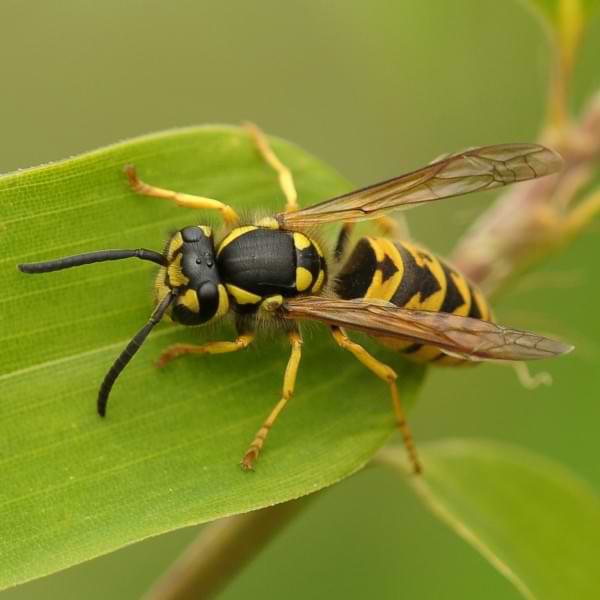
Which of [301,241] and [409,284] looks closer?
[301,241]

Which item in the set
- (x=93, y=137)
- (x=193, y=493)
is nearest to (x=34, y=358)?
(x=193, y=493)

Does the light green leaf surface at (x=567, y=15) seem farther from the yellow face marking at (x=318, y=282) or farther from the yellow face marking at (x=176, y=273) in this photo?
the yellow face marking at (x=176, y=273)

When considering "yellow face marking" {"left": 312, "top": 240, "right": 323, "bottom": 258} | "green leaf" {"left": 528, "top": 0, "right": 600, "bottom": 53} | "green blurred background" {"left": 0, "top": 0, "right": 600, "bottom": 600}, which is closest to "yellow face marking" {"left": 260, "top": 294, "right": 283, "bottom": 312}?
"yellow face marking" {"left": 312, "top": 240, "right": 323, "bottom": 258}

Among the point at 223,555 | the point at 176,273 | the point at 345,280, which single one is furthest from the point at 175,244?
the point at 223,555

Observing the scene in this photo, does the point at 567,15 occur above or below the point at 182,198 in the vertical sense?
above

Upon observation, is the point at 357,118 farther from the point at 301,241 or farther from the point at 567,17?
the point at 301,241

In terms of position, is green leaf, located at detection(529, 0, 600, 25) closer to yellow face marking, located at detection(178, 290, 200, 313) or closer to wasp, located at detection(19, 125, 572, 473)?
wasp, located at detection(19, 125, 572, 473)

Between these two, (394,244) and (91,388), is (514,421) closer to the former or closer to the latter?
(394,244)

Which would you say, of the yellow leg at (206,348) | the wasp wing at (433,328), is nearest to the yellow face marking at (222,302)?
the yellow leg at (206,348)
